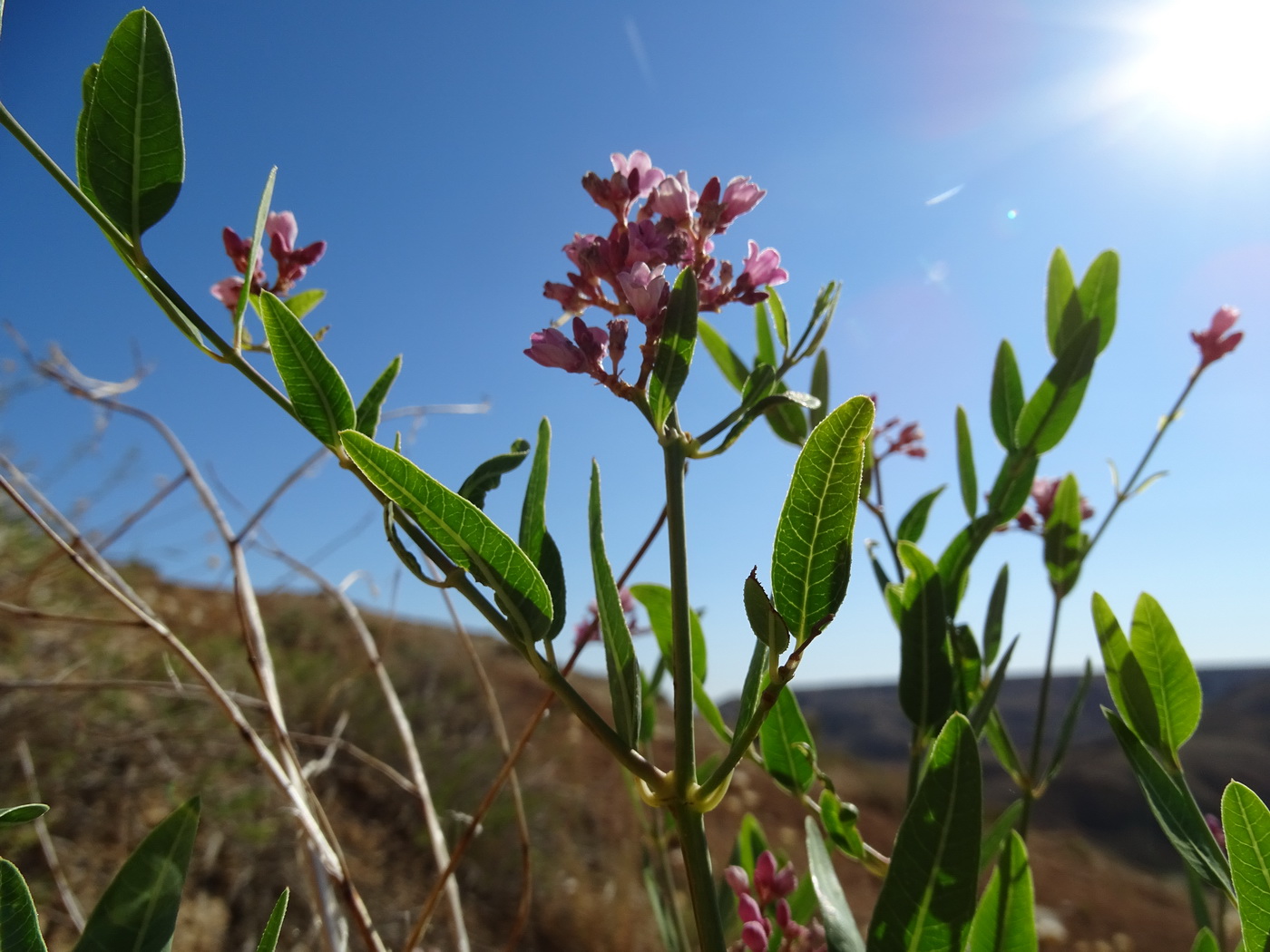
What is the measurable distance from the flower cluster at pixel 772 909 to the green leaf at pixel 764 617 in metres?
0.53

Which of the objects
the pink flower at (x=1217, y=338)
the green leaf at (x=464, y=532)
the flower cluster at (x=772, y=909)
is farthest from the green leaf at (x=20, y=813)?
the pink flower at (x=1217, y=338)

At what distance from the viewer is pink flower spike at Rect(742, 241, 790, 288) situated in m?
0.93

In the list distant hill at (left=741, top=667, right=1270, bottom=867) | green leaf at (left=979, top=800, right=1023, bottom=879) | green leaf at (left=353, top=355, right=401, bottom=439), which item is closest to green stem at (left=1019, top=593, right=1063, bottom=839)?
green leaf at (left=979, top=800, right=1023, bottom=879)

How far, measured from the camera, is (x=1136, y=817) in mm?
7863

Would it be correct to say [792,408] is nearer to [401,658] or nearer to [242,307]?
[242,307]

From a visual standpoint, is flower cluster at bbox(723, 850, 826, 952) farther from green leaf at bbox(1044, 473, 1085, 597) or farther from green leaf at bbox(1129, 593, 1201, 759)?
green leaf at bbox(1044, 473, 1085, 597)

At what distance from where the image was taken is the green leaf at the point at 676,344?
713mm

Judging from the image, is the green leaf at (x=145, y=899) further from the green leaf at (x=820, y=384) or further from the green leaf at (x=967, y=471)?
the green leaf at (x=967, y=471)

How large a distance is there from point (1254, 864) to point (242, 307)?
3.20 ft

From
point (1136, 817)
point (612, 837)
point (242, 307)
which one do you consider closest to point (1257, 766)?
point (1136, 817)

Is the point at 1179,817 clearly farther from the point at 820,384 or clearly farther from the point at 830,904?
the point at 820,384

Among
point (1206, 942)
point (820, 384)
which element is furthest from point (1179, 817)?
point (820, 384)

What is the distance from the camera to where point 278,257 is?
95 cm

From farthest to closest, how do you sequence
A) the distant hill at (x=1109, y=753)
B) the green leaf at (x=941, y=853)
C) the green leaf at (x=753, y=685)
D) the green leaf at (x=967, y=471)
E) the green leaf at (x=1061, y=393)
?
1. the distant hill at (x=1109, y=753)
2. the green leaf at (x=967, y=471)
3. the green leaf at (x=1061, y=393)
4. the green leaf at (x=753, y=685)
5. the green leaf at (x=941, y=853)
